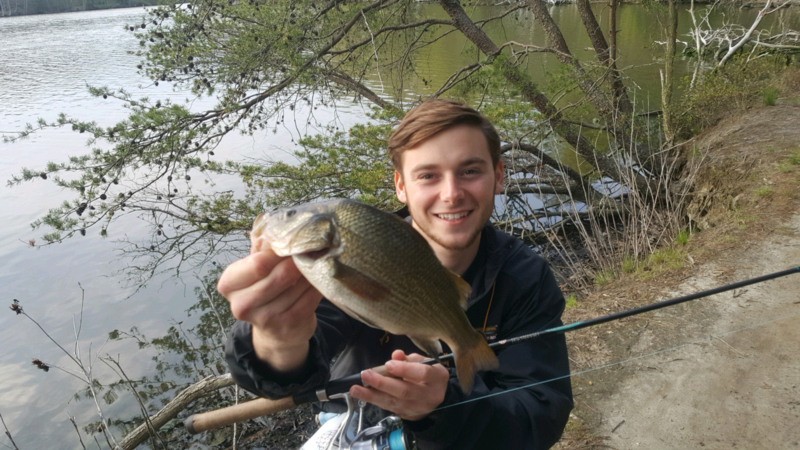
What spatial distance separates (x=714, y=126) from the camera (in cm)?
930

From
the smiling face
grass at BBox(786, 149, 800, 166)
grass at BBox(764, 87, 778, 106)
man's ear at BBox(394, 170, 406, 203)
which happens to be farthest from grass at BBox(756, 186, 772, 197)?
man's ear at BBox(394, 170, 406, 203)

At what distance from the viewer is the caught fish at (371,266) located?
49.8 inches

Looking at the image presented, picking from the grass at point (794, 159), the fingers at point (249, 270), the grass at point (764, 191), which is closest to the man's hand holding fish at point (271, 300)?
the fingers at point (249, 270)

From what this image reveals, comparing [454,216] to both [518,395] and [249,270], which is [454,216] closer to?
[518,395]

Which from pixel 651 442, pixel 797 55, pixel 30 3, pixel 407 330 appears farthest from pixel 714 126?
pixel 30 3

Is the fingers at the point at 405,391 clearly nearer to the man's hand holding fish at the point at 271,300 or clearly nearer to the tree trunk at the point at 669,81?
the man's hand holding fish at the point at 271,300

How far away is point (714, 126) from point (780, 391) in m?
7.72

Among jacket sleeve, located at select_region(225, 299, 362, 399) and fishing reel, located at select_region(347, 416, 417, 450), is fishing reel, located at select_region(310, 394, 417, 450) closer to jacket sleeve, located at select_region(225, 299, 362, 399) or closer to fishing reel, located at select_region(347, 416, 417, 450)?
fishing reel, located at select_region(347, 416, 417, 450)

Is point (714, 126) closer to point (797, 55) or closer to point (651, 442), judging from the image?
point (797, 55)

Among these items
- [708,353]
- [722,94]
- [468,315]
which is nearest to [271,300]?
[468,315]

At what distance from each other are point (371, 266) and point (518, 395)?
0.85 m

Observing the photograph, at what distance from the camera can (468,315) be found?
2.03 m

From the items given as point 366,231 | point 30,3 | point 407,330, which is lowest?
point 407,330

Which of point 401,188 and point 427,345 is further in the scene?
point 401,188
